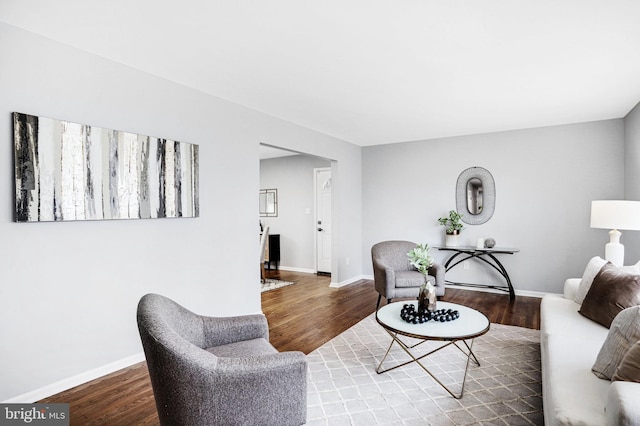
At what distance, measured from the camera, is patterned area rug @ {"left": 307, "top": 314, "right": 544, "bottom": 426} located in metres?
2.09

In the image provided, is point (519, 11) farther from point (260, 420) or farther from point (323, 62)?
point (260, 420)

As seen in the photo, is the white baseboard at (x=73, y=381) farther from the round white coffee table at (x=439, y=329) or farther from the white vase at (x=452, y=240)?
the white vase at (x=452, y=240)

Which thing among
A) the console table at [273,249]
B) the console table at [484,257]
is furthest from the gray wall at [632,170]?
the console table at [273,249]

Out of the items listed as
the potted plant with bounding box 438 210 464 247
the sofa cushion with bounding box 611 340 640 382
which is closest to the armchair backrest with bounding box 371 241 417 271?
the potted plant with bounding box 438 210 464 247

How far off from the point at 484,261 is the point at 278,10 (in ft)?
15.3

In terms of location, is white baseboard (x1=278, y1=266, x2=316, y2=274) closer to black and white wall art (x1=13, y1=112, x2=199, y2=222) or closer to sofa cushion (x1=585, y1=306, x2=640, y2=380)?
black and white wall art (x1=13, y1=112, x2=199, y2=222)

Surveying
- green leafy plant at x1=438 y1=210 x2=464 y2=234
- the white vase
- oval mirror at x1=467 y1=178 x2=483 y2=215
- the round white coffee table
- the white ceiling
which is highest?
the white ceiling

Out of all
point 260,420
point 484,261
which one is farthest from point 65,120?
point 484,261

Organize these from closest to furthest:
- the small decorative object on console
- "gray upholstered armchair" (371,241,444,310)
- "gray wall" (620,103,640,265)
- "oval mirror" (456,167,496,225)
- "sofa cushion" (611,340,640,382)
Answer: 1. "sofa cushion" (611,340,640,382)
2. the small decorative object on console
3. "gray wall" (620,103,640,265)
4. "gray upholstered armchair" (371,241,444,310)
5. "oval mirror" (456,167,496,225)

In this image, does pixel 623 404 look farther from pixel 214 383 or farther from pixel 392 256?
pixel 392 256

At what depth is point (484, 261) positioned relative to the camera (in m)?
5.29

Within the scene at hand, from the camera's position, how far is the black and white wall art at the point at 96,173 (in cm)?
220

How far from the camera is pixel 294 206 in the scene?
7.30 m

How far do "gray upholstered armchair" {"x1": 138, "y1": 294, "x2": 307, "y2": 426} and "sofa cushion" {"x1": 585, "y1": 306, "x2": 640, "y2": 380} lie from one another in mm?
1395
